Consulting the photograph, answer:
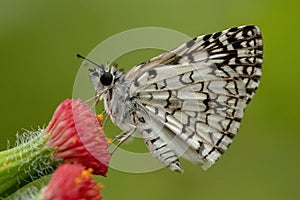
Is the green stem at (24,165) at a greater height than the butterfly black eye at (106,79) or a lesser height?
lesser

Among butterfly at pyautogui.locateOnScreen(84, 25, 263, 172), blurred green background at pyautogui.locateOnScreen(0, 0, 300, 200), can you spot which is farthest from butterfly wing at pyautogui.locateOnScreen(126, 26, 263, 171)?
blurred green background at pyautogui.locateOnScreen(0, 0, 300, 200)

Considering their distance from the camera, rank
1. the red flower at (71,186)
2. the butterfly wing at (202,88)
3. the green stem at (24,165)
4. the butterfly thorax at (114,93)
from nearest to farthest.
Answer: the red flower at (71,186) → the green stem at (24,165) → the butterfly thorax at (114,93) → the butterfly wing at (202,88)

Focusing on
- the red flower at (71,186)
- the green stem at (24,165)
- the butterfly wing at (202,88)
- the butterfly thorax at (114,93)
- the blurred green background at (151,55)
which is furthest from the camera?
the blurred green background at (151,55)

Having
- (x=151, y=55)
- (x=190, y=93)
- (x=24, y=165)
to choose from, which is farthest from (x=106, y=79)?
(x=151, y=55)

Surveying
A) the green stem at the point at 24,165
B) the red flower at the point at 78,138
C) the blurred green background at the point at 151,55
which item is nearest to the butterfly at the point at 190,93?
the red flower at the point at 78,138

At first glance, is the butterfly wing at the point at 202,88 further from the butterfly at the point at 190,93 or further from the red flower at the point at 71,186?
the red flower at the point at 71,186
